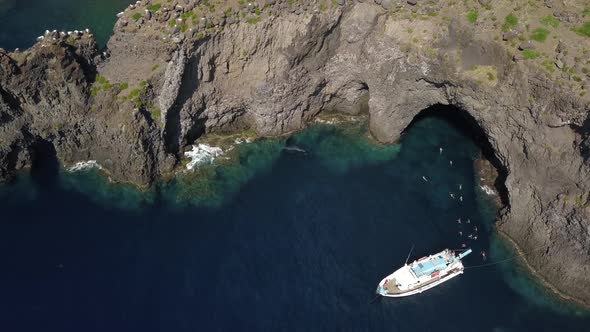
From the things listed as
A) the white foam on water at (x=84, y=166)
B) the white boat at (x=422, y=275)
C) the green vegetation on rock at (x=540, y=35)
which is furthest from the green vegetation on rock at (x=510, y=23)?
the white foam on water at (x=84, y=166)

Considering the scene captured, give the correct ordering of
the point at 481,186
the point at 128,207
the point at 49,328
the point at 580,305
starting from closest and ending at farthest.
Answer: the point at 49,328 < the point at 580,305 < the point at 128,207 < the point at 481,186

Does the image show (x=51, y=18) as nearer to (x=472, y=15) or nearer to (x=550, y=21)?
(x=472, y=15)

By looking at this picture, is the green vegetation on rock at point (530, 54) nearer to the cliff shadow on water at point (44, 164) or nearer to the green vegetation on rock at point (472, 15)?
the green vegetation on rock at point (472, 15)

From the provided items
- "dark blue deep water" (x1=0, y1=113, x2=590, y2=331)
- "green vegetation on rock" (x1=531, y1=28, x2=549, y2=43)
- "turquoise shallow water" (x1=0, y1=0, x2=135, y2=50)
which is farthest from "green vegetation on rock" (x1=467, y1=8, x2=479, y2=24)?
"turquoise shallow water" (x1=0, y1=0, x2=135, y2=50)

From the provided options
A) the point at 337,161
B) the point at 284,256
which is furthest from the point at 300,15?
the point at 284,256

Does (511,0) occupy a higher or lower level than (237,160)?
higher

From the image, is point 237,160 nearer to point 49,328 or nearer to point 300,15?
point 300,15

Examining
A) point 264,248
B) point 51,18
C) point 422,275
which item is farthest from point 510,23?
point 51,18
